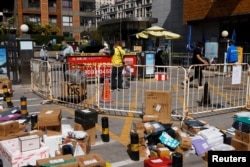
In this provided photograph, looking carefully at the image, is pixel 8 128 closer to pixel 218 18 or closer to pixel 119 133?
pixel 119 133

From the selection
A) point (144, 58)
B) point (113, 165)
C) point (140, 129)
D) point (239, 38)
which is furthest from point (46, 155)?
point (239, 38)

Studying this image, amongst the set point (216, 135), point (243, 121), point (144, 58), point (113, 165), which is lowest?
point (113, 165)

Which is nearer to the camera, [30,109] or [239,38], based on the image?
[30,109]

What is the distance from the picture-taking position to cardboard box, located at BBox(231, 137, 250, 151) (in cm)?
522

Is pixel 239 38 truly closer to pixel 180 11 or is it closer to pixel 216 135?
pixel 180 11

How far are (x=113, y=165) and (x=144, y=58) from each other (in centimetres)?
1124

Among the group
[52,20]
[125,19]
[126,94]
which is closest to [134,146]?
[126,94]

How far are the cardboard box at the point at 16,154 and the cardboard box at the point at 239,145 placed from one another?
3.43 m

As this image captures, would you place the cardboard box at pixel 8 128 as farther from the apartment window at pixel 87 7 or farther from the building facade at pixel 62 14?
the apartment window at pixel 87 7

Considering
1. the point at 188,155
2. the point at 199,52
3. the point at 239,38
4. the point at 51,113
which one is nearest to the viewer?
the point at 188,155

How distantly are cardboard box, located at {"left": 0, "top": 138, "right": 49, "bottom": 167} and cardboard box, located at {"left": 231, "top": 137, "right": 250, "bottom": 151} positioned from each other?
3426 mm

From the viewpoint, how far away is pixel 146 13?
107312 mm

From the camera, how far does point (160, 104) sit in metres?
7.02

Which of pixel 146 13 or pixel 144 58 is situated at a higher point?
pixel 146 13
